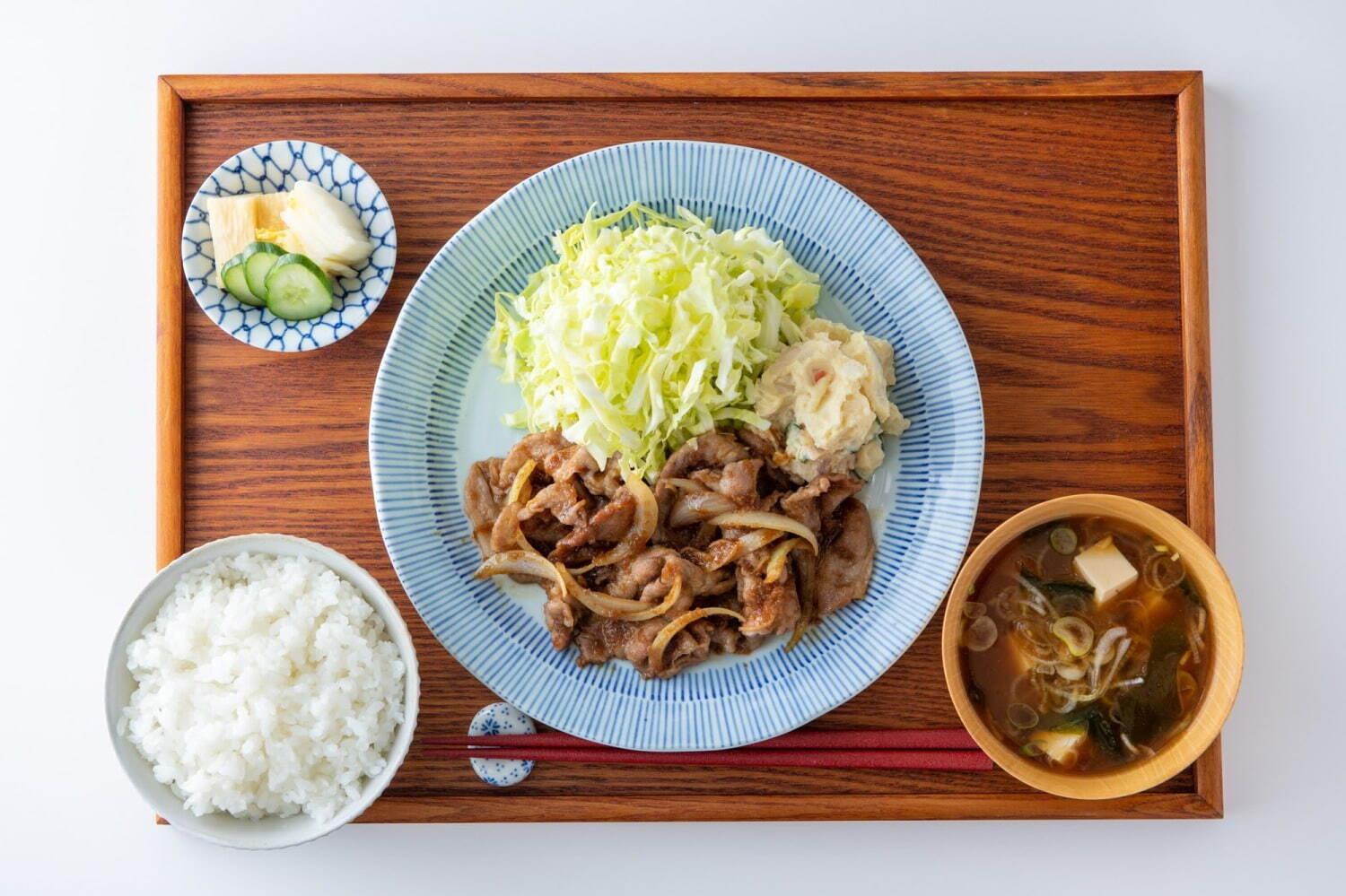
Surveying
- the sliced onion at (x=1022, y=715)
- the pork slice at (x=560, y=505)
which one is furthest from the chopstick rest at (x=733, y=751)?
the pork slice at (x=560, y=505)

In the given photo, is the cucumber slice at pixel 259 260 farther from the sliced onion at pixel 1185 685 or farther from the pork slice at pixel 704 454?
the sliced onion at pixel 1185 685

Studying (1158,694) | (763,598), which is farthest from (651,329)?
(1158,694)

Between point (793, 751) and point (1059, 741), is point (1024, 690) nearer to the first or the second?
point (1059, 741)

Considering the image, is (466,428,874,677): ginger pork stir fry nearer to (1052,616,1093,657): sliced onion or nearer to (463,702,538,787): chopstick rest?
(463,702,538,787): chopstick rest

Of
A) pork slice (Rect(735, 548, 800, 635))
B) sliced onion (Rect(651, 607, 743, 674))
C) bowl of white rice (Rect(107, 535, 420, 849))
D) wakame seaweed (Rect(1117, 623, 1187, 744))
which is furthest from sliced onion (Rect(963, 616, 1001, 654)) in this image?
bowl of white rice (Rect(107, 535, 420, 849))
